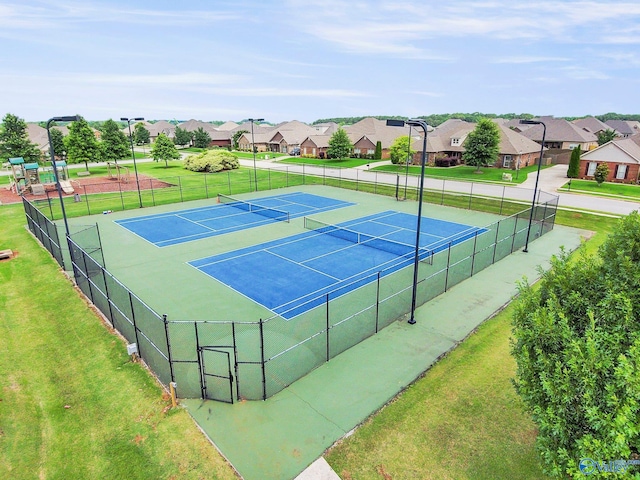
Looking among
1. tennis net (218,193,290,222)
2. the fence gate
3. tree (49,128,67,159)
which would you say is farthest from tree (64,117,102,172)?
the fence gate

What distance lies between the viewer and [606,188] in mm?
46250

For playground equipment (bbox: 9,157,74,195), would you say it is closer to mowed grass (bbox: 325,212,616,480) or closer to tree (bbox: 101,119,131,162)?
tree (bbox: 101,119,131,162)

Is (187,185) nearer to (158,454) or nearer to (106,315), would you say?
(106,315)

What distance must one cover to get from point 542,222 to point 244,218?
2262 cm

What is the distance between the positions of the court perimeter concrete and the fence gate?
0.95ft

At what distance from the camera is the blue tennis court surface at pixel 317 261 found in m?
18.4

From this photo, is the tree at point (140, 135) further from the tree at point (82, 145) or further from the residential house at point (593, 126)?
the residential house at point (593, 126)

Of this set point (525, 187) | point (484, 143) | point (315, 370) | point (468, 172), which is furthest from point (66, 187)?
point (484, 143)

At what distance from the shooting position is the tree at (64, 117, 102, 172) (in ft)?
190

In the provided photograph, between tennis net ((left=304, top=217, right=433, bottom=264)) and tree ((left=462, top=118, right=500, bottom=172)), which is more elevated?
tree ((left=462, top=118, right=500, bottom=172))

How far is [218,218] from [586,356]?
29637 mm

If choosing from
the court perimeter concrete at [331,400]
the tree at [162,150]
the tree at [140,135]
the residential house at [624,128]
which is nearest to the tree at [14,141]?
the tree at [162,150]

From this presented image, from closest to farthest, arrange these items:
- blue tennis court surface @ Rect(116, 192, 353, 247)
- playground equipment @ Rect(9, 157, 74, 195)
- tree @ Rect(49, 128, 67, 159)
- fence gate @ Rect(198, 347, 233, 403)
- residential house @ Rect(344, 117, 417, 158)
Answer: fence gate @ Rect(198, 347, 233, 403) → blue tennis court surface @ Rect(116, 192, 353, 247) → playground equipment @ Rect(9, 157, 74, 195) → tree @ Rect(49, 128, 67, 159) → residential house @ Rect(344, 117, 417, 158)

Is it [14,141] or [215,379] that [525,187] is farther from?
[14,141]
